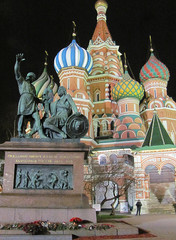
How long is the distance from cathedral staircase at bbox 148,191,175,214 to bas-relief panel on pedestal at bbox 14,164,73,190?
51.6 ft

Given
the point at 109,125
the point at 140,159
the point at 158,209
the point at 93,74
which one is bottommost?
the point at 158,209

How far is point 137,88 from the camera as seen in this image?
126ft

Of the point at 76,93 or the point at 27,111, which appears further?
the point at 76,93

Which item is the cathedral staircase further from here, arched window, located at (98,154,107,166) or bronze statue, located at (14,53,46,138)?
bronze statue, located at (14,53,46,138)

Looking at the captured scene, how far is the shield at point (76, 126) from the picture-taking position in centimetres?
988

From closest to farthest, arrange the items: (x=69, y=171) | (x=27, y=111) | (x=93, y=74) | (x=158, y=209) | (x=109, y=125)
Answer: (x=69, y=171) < (x=27, y=111) < (x=158, y=209) < (x=109, y=125) < (x=93, y=74)

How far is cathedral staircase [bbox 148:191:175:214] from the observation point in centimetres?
2254

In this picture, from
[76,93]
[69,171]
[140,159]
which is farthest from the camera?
[76,93]

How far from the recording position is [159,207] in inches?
920

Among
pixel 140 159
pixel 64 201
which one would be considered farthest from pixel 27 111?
pixel 140 159

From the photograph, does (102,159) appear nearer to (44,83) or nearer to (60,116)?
(44,83)

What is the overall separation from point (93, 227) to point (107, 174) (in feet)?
56.1

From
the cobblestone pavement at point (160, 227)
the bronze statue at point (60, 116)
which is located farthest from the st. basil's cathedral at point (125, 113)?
the bronze statue at point (60, 116)

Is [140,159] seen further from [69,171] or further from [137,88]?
[69,171]
